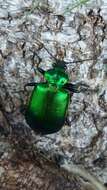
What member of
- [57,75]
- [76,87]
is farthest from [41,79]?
[76,87]

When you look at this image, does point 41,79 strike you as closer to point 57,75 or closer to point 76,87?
point 57,75

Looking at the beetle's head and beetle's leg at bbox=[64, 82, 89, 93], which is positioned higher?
the beetle's head

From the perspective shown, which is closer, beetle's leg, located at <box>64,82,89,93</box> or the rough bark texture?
the rough bark texture

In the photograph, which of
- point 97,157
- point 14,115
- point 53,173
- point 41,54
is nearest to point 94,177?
point 97,157

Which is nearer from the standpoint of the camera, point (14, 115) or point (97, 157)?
point (14, 115)

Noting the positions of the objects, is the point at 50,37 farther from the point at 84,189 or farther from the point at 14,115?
the point at 84,189
